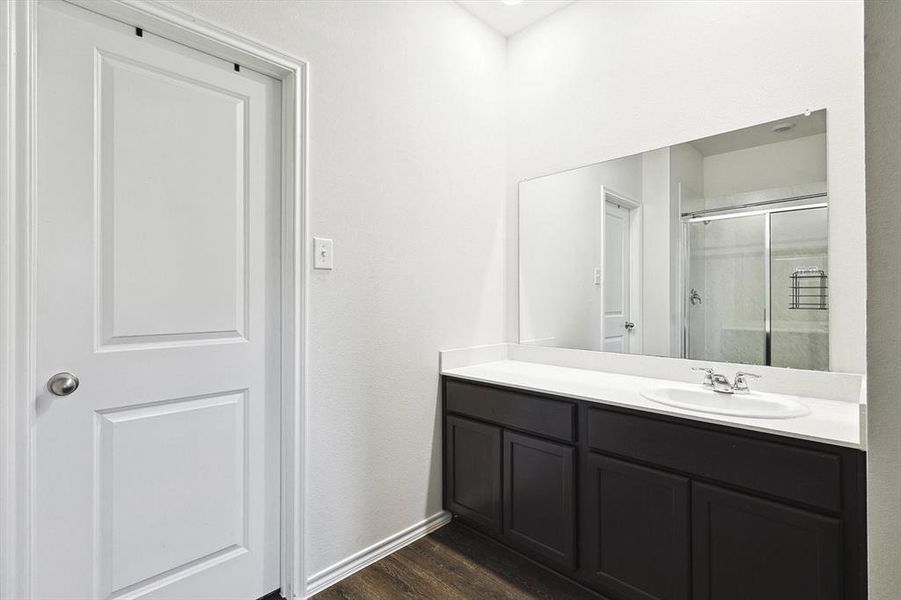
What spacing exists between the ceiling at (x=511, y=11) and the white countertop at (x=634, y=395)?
6.30 ft

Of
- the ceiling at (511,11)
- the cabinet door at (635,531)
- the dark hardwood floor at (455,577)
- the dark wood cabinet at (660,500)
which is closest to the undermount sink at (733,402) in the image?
the dark wood cabinet at (660,500)

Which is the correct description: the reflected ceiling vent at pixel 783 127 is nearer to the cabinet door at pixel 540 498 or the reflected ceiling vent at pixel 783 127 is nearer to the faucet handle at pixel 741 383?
the faucet handle at pixel 741 383

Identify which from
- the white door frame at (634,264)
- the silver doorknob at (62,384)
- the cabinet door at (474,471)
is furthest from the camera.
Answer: the white door frame at (634,264)

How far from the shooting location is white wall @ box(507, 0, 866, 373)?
1.57 metres

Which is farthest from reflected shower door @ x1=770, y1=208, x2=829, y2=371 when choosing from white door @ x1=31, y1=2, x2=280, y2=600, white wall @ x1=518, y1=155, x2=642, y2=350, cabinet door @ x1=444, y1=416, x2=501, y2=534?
white door @ x1=31, y1=2, x2=280, y2=600

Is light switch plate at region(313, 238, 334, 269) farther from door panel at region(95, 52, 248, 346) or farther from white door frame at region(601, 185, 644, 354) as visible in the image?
white door frame at region(601, 185, 644, 354)

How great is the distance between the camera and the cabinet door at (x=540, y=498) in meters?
1.75

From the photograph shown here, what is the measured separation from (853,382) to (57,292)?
2562 millimetres

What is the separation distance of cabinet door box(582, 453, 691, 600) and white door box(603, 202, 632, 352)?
73cm

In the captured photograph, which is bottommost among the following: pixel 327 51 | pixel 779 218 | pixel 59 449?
pixel 59 449

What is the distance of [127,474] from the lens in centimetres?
142

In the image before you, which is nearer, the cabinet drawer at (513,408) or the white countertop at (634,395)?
the white countertop at (634,395)

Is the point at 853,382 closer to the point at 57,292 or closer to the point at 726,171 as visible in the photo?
the point at 726,171

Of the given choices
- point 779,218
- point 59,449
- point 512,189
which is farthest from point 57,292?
point 779,218
